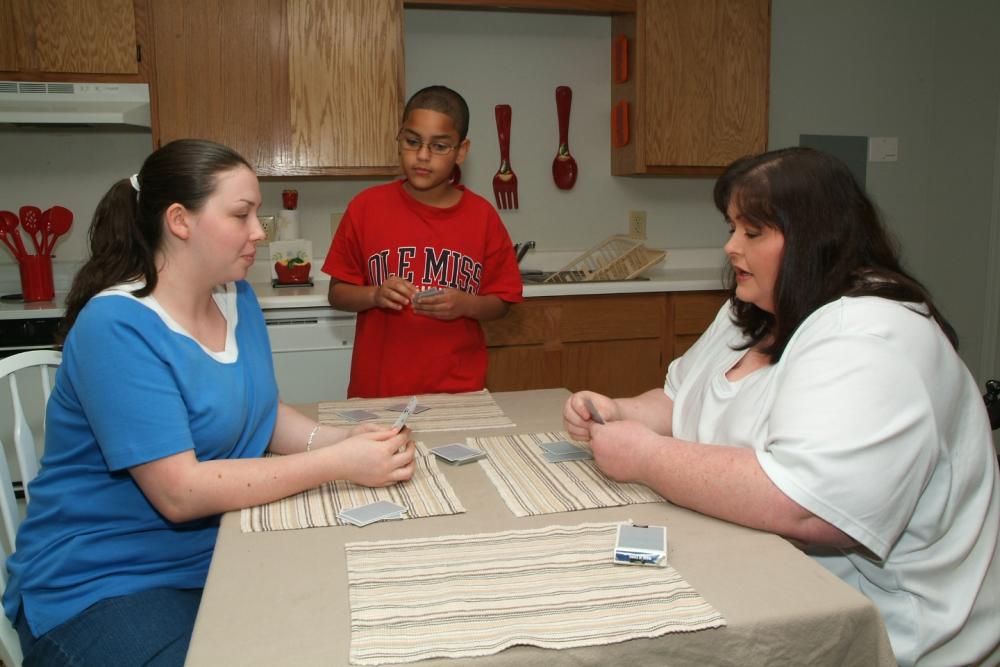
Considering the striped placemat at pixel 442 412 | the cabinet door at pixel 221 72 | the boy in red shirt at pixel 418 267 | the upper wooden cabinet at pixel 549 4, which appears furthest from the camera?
the upper wooden cabinet at pixel 549 4

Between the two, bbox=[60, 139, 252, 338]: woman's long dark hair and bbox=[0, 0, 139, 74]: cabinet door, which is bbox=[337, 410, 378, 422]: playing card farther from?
bbox=[0, 0, 139, 74]: cabinet door

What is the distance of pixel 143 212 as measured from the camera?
1.32 meters

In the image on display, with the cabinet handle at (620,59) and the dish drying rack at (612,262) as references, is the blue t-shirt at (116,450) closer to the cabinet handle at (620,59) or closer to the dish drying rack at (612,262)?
the dish drying rack at (612,262)

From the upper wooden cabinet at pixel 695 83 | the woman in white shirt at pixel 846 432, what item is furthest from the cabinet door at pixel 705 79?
the woman in white shirt at pixel 846 432

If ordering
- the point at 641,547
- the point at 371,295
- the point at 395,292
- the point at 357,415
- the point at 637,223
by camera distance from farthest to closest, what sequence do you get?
the point at 637,223 → the point at 371,295 → the point at 395,292 → the point at 357,415 → the point at 641,547

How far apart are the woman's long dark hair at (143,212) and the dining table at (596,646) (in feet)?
1.49

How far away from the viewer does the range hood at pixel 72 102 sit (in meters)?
2.77

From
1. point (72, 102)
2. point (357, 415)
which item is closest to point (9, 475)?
point (357, 415)

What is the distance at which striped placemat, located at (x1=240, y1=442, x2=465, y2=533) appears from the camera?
1.10 meters

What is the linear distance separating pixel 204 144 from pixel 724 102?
2.55 metres

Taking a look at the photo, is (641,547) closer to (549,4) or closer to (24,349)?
(24,349)

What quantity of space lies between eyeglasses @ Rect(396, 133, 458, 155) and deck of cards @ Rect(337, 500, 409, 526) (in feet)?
4.06

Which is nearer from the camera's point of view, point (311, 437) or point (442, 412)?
point (311, 437)

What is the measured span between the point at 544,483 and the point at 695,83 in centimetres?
253
